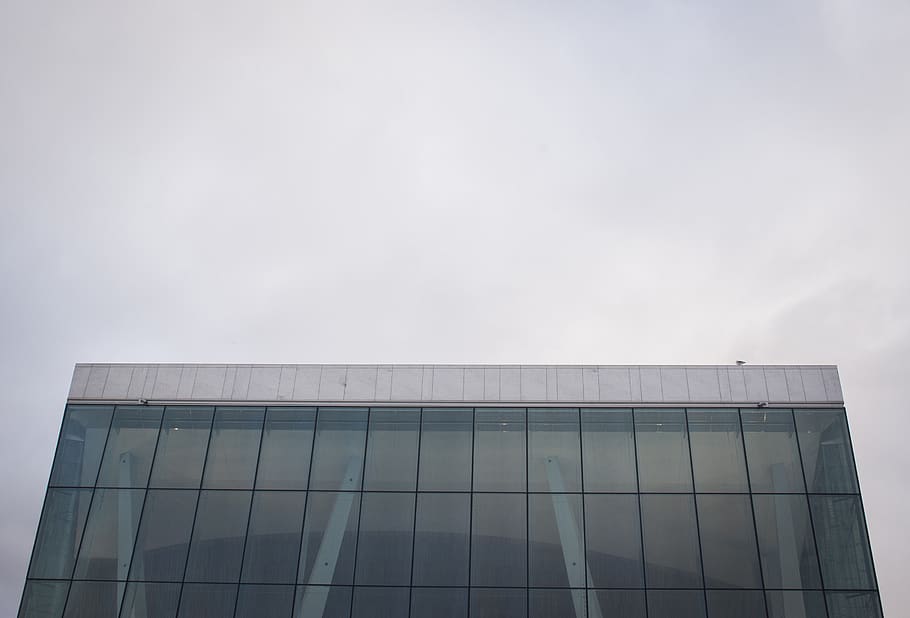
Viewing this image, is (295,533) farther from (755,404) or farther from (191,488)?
(755,404)

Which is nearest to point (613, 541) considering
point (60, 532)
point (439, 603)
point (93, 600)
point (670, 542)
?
point (670, 542)

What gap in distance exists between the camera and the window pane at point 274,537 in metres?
31.2

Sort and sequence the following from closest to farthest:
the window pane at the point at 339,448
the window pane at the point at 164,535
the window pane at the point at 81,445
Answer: the window pane at the point at 164,535 → the window pane at the point at 339,448 → the window pane at the point at 81,445

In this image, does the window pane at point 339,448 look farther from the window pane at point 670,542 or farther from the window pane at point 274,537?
the window pane at point 670,542

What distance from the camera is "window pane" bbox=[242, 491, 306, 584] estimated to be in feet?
103

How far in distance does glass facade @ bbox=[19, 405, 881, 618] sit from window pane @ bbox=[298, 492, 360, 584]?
0.20ft

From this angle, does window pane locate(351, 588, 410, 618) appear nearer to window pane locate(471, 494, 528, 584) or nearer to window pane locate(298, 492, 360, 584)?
window pane locate(298, 492, 360, 584)

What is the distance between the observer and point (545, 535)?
103ft

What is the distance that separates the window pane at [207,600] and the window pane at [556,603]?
428 inches

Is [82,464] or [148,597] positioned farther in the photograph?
[82,464]

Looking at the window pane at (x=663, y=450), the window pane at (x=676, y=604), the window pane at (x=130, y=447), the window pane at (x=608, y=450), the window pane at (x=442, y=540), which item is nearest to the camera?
the window pane at (x=676, y=604)

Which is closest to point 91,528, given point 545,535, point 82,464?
point 82,464

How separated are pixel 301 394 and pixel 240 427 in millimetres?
2731

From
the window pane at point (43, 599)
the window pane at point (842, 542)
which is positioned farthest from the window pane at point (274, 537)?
the window pane at point (842, 542)
